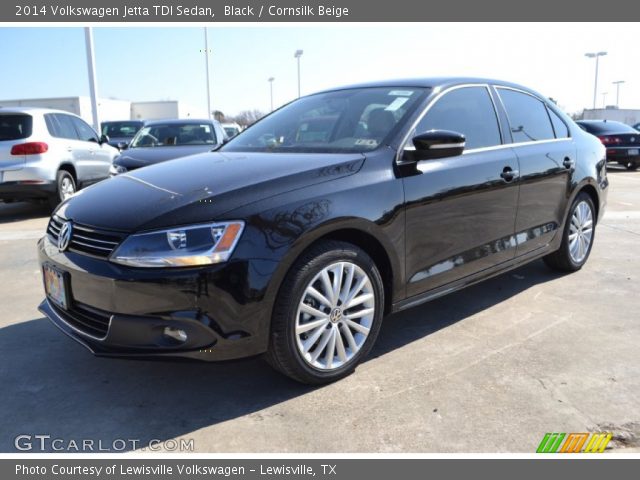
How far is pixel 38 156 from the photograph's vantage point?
804cm

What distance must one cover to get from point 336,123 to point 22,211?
7.38m

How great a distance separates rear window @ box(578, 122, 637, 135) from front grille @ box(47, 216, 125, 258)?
1537cm

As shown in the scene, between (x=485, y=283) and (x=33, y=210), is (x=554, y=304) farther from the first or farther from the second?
(x=33, y=210)

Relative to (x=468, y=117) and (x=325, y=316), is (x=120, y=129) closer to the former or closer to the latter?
(x=468, y=117)

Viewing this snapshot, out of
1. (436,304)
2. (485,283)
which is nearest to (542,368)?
(436,304)

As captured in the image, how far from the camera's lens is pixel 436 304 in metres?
4.15

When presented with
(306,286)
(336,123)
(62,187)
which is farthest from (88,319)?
(62,187)

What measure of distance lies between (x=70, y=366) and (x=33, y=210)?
692 cm

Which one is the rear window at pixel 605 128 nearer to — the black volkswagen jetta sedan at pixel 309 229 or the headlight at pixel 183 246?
the black volkswagen jetta sedan at pixel 309 229

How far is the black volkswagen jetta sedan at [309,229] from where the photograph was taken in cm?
247

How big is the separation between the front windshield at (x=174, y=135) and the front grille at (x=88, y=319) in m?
6.36

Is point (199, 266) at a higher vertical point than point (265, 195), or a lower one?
lower

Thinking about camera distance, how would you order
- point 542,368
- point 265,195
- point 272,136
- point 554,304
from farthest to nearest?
point 554,304 → point 272,136 → point 542,368 → point 265,195

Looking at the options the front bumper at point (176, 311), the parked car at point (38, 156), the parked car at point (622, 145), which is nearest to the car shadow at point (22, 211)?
the parked car at point (38, 156)
